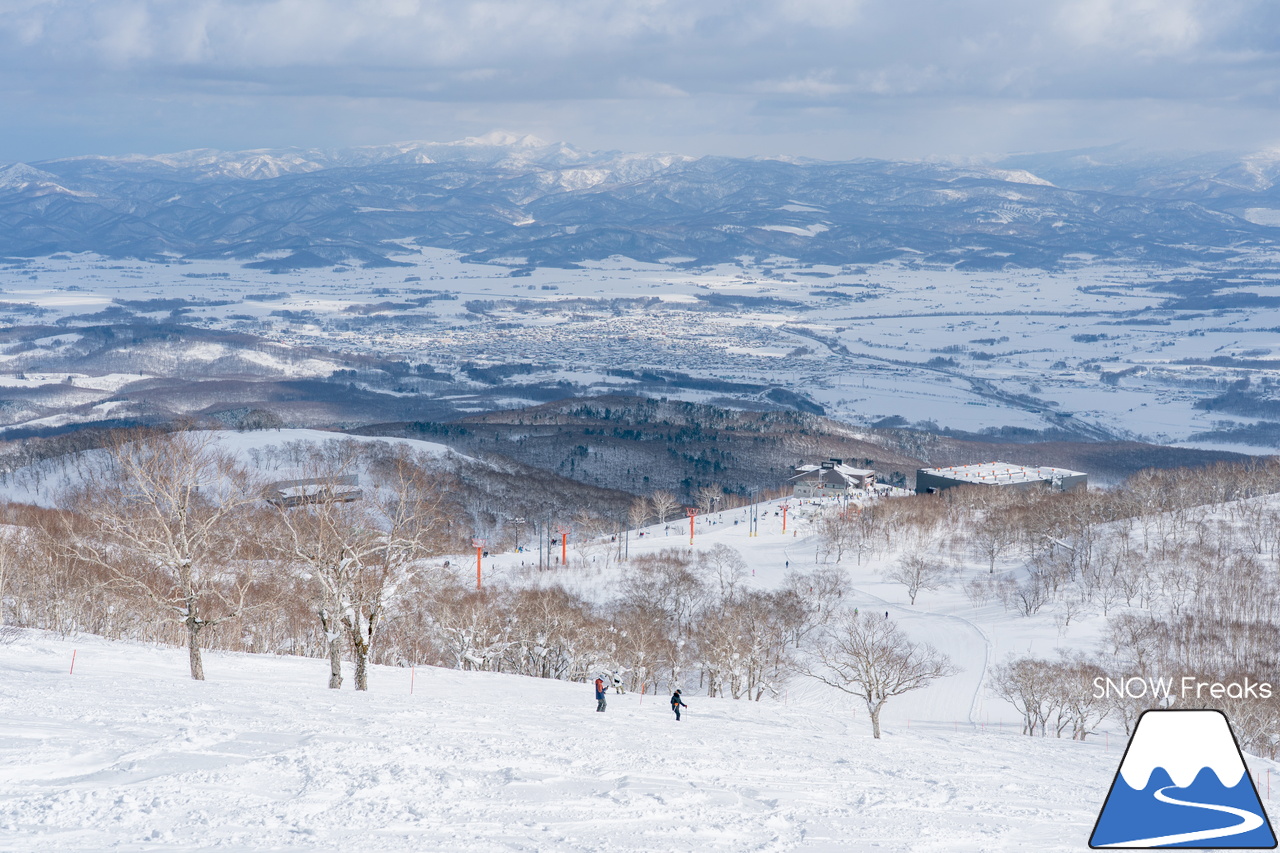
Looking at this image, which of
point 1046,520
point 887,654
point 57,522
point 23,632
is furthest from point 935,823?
point 1046,520

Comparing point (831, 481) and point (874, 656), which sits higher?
point (831, 481)

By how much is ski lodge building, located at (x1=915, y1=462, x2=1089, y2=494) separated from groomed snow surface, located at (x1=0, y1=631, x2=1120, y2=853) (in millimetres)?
90339

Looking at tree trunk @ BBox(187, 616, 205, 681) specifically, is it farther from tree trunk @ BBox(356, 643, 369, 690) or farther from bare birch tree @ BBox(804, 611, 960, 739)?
bare birch tree @ BBox(804, 611, 960, 739)

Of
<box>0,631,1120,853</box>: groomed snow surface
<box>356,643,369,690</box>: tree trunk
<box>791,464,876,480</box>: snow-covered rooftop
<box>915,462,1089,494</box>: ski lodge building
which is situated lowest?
<box>0,631,1120,853</box>: groomed snow surface

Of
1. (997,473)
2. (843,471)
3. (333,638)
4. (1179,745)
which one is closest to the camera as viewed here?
(1179,745)

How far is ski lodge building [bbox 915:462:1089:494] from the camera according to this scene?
392 feet

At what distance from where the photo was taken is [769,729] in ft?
108

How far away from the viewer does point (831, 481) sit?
127 metres

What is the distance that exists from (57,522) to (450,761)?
182 ft

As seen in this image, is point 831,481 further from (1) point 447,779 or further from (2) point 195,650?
(1) point 447,779

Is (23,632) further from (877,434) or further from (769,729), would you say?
(877,434)

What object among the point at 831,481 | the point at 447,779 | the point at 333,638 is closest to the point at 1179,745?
the point at 447,779

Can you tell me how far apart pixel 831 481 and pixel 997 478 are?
18.6 meters

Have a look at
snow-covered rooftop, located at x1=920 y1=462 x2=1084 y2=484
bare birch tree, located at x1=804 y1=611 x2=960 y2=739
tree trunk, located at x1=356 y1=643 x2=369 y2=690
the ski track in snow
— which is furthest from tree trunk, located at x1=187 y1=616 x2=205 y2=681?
snow-covered rooftop, located at x1=920 y1=462 x2=1084 y2=484
